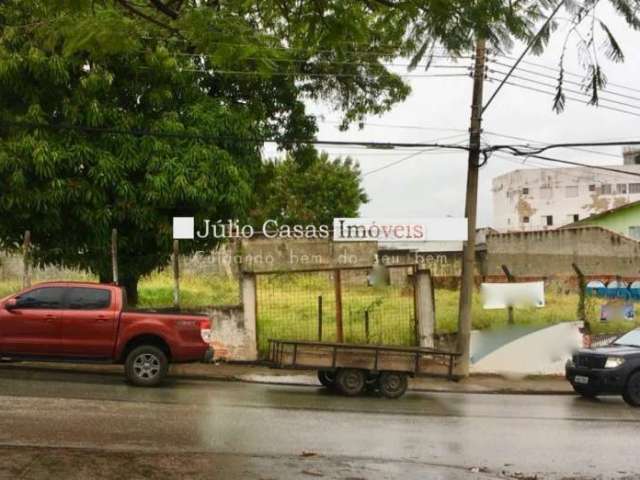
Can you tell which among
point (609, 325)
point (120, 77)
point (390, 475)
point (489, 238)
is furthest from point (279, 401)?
point (489, 238)

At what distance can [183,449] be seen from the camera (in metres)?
8.58

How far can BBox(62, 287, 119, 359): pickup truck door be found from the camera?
43.6 ft

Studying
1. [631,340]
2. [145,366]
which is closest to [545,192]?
[631,340]

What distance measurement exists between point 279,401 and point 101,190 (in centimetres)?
629

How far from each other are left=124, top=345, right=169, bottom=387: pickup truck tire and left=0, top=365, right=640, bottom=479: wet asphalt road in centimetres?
28

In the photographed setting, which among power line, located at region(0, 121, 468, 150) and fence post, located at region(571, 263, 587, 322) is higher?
power line, located at region(0, 121, 468, 150)

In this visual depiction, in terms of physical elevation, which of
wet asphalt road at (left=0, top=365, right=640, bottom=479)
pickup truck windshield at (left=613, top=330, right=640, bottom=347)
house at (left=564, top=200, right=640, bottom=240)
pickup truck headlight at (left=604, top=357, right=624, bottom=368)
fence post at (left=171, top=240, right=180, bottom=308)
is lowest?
wet asphalt road at (left=0, top=365, right=640, bottom=479)

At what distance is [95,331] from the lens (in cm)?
1333

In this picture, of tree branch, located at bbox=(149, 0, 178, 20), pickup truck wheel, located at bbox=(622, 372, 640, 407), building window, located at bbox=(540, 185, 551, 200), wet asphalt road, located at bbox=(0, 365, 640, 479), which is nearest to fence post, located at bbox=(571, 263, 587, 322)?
pickup truck wheel, located at bbox=(622, 372, 640, 407)

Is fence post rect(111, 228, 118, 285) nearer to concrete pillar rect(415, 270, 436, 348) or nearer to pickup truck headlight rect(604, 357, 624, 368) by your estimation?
concrete pillar rect(415, 270, 436, 348)

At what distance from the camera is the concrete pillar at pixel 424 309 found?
18.3 m

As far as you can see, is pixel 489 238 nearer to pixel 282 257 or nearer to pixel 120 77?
pixel 282 257

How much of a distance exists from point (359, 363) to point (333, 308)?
3827 mm

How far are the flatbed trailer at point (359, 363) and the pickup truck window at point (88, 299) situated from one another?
3.19 meters
